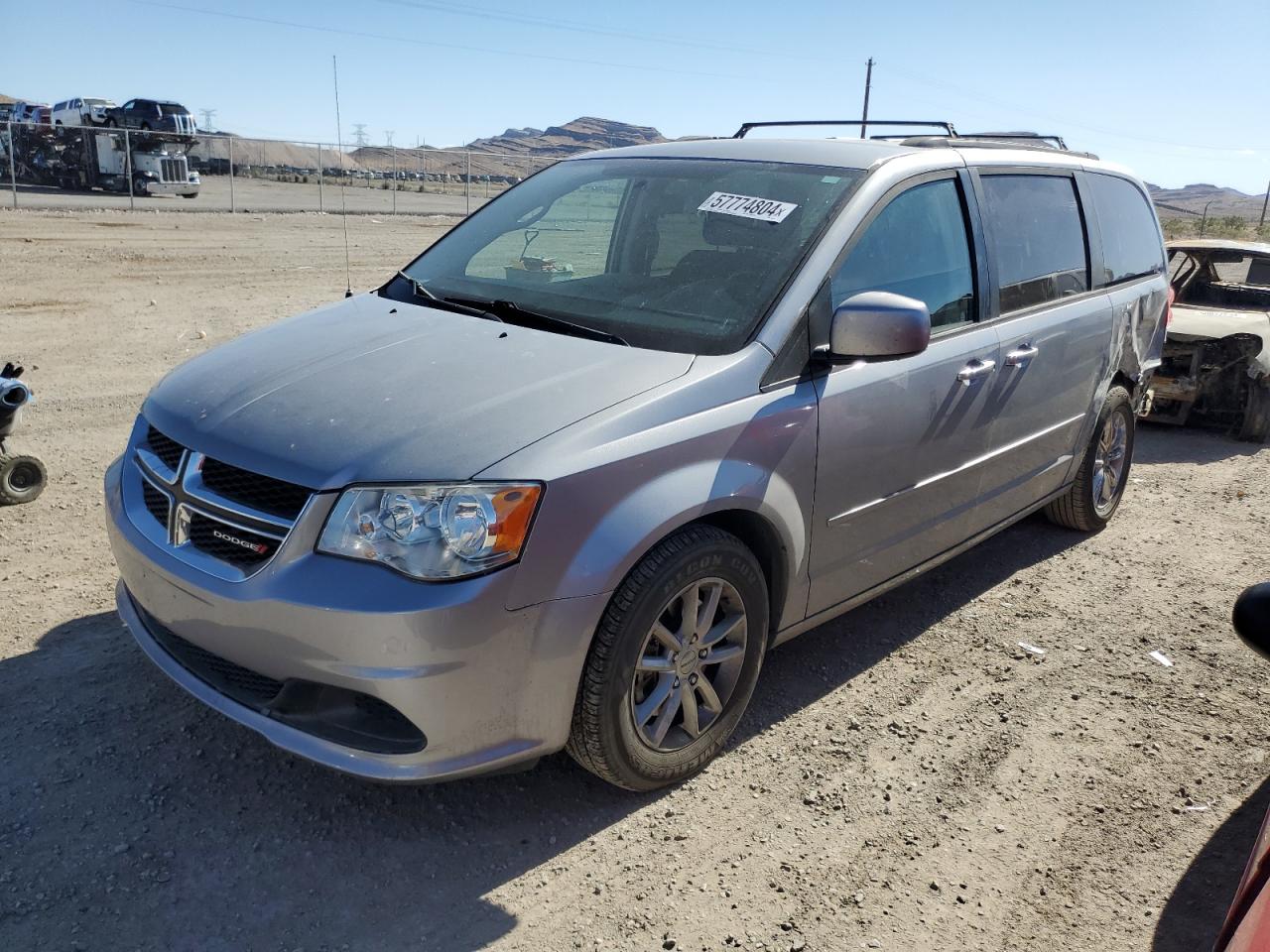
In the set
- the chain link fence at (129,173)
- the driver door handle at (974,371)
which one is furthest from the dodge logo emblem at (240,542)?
the chain link fence at (129,173)

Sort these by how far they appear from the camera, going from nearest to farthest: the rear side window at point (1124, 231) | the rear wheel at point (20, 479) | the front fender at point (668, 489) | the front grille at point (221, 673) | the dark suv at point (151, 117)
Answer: the front fender at point (668, 489)
the front grille at point (221, 673)
the rear wheel at point (20, 479)
the rear side window at point (1124, 231)
the dark suv at point (151, 117)

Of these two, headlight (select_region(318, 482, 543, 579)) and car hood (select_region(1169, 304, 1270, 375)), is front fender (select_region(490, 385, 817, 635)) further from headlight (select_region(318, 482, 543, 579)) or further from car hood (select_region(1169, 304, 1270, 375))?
car hood (select_region(1169, 304, 1270, 375))

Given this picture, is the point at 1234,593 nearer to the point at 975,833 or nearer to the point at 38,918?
the point at 975,833

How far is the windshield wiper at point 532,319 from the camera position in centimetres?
337

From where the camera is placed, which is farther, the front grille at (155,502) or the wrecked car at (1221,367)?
the wrecked car at (1221,367)

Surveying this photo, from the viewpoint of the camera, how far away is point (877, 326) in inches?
128

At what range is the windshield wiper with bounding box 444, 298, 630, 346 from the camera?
337 centimetres

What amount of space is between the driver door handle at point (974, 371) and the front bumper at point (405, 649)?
1.94 m

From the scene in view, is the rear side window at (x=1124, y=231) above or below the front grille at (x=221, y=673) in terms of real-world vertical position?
above

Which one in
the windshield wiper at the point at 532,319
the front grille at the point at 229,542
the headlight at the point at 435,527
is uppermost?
the windshield wiper at the point at 532,319

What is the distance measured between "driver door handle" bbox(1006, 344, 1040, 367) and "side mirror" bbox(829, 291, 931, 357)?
1.13 meters

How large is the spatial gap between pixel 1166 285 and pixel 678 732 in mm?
4459

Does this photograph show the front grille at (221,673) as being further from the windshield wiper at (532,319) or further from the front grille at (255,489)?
the windshield wiper at (532,319)

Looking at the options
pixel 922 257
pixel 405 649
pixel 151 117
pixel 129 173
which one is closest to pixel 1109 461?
pixel 922 257
